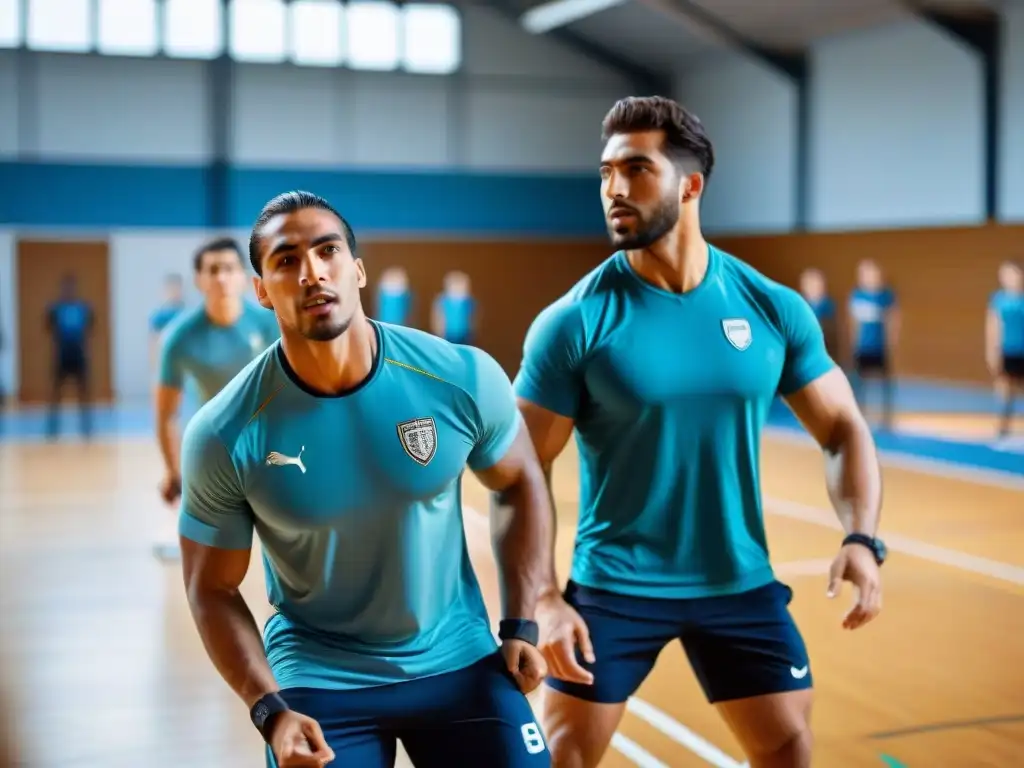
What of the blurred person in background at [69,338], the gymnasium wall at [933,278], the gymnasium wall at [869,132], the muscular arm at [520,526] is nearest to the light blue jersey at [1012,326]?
the gymnasium wall at [869,132]

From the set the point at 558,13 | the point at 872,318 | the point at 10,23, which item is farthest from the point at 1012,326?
the point at 10,23

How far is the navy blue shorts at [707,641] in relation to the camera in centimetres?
387

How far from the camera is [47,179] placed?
25828 mm

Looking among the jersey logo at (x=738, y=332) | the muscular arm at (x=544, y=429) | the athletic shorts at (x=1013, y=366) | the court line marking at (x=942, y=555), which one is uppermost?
the jersey logo at (x=738, y=332)

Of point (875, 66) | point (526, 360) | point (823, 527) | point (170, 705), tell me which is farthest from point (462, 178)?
point (526, 360)

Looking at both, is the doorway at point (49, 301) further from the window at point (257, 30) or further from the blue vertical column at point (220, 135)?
the window at point (257, 30)

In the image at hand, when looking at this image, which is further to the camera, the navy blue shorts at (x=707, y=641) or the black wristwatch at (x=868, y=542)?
the navy blue shorts at (x=707, y=641)

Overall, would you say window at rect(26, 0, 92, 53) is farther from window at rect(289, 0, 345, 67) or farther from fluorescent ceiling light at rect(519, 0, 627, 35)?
fluorescent ceiling light at rect(519, 0, 627, 35)

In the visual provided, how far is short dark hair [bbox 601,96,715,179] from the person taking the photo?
3.92 metres

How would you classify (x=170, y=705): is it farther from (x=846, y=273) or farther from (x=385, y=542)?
(x=846, y=273)

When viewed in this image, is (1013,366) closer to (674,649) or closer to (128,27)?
(674,649)

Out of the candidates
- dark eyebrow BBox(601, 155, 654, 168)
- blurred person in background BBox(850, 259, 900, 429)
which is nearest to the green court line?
dark eyebrow BBox(601, 155, 654, 168)

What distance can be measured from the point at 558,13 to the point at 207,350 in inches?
755

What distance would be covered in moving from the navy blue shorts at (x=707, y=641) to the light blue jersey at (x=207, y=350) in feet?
16.9
